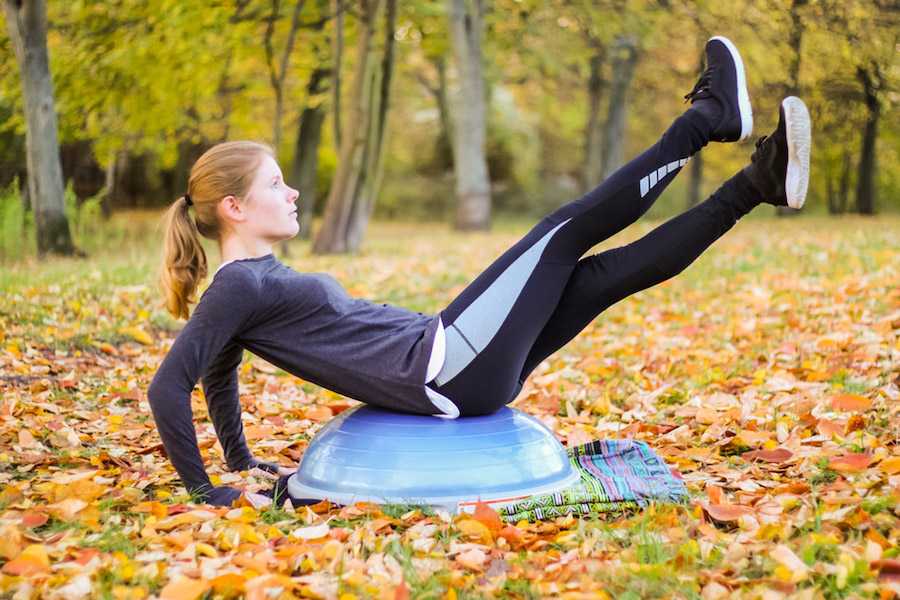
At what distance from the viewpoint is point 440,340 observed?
3340 mm

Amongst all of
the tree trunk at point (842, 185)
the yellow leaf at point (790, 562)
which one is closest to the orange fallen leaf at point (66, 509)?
the yellow leaf at point (790, 562)

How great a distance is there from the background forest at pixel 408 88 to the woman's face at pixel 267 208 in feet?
26.0

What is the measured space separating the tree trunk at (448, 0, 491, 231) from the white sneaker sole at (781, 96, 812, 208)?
46.4 feet

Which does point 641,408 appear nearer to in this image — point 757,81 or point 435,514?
point 435,514

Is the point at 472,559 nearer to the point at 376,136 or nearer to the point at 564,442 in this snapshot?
the point at 564,442

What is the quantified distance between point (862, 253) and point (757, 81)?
402 inches

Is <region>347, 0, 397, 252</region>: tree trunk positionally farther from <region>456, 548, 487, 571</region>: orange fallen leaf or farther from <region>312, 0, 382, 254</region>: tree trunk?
<region>456, 548, 487, 571</region>: orange fallen leaf

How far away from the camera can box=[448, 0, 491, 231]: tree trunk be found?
56.6ft

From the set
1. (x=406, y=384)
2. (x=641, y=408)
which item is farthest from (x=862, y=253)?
(x=406, y=384)

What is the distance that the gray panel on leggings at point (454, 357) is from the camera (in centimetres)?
331

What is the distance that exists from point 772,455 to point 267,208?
82.4 inches

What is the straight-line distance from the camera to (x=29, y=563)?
8.52 ft

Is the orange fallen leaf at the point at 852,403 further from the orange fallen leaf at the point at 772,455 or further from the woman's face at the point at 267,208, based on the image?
the woman's face at the point at 267,208

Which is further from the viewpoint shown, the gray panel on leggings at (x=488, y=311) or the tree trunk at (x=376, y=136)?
the tree trunk at (x=376, y=136)
